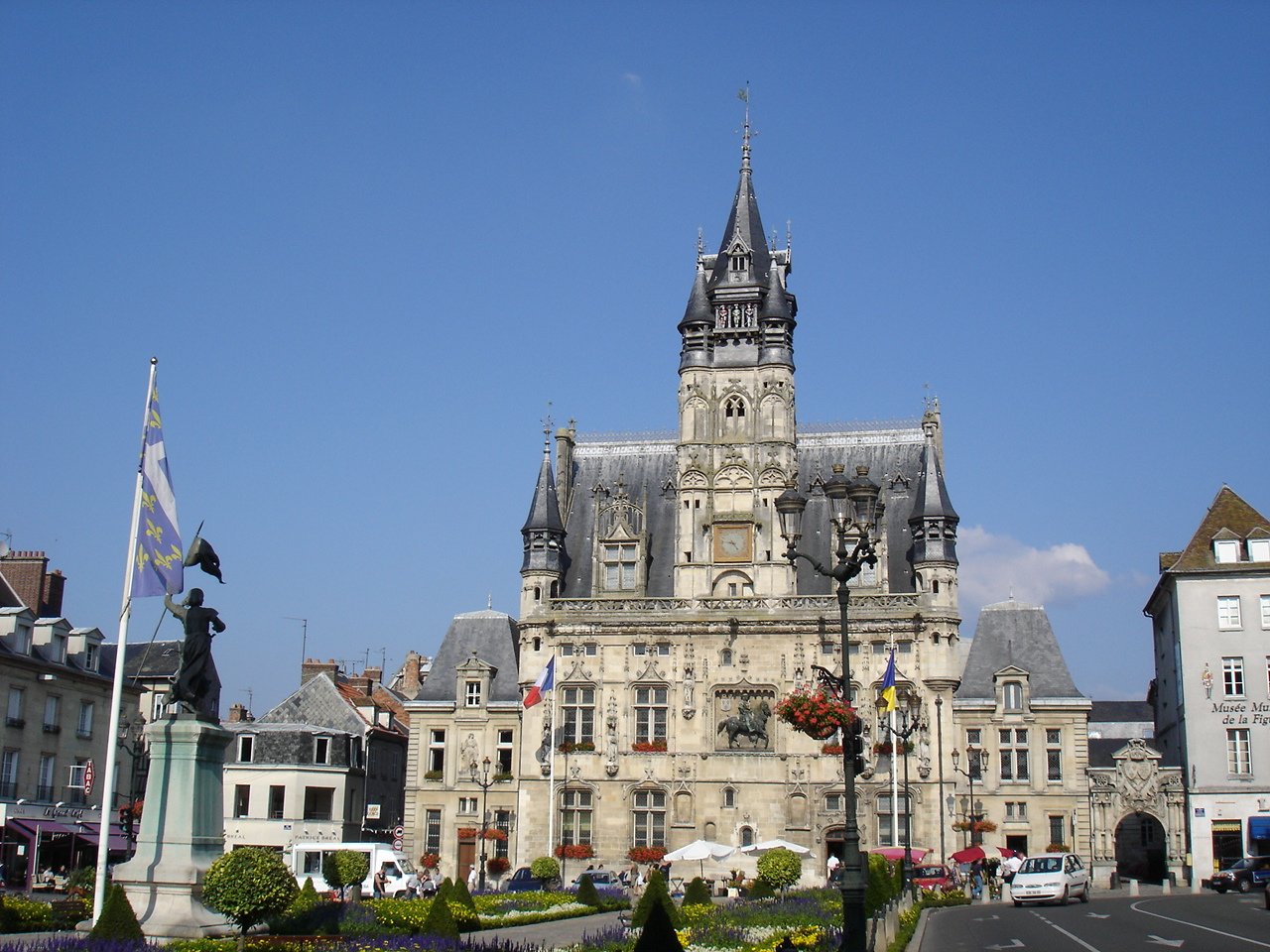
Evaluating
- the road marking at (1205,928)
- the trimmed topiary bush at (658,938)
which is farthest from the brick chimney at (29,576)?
the trimmed topiary bush at (658,938)

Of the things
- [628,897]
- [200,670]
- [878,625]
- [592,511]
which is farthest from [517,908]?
[592,511]

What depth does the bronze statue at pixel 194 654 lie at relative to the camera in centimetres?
2616

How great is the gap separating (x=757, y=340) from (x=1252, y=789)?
1067 inches

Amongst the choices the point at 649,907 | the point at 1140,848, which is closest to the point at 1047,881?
the point at 649,907

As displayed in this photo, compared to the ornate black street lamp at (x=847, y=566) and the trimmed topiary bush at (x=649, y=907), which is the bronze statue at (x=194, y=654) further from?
the ornate black street lamp at (x=847, y=566)

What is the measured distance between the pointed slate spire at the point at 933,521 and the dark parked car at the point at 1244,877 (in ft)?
50.4

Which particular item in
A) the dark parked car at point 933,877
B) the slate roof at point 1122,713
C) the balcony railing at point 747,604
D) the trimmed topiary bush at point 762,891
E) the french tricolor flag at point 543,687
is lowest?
the dark parked car at point 933,877

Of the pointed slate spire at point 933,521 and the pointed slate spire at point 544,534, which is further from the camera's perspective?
the pointed slate spire at point 544,534

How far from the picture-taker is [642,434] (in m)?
65.9

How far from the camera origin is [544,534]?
201ft

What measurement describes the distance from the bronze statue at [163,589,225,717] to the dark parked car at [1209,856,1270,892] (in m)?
37.2

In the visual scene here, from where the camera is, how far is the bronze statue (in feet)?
85.8

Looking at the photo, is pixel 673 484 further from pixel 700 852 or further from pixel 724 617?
pixel 700 852

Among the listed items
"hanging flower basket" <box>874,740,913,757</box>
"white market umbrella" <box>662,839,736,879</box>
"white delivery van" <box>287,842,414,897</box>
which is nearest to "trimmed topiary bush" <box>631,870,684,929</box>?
"white market umbrella" <box>662,839,736,879</box>
